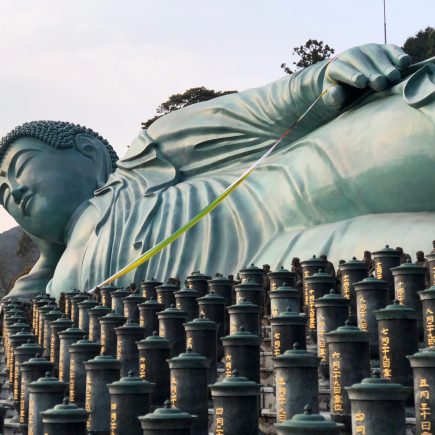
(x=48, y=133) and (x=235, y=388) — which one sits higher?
(x=48, y=133)

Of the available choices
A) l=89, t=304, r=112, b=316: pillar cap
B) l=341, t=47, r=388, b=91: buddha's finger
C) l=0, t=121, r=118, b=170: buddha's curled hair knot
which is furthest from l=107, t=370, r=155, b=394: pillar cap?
l=0, t=121, r=118, b=170: buddha's curled hair knot

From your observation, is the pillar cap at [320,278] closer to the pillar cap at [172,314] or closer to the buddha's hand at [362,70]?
the pillar cap at [172,314]

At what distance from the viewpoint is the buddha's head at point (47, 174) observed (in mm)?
10828

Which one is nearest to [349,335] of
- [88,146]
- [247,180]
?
[247,180]

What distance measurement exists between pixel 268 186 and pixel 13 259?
99.5 ft

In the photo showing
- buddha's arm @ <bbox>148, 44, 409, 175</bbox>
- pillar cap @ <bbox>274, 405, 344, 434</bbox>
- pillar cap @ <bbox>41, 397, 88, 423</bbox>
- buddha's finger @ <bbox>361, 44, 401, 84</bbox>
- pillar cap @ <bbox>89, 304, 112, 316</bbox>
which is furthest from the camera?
buddha's arm @ <bbox>148, 44, 409, 175</bbox>

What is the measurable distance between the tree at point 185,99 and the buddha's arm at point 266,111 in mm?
11003

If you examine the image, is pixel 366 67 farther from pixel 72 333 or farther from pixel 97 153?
pixel 97 153

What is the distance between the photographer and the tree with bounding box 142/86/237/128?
69.7ft

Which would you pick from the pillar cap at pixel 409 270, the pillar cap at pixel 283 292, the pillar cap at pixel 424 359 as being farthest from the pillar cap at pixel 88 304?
the pillar cap at pixel 424 359

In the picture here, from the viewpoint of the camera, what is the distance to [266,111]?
943 cm

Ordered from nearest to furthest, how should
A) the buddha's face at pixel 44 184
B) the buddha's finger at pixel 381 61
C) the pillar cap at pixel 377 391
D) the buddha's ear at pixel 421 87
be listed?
the pillar cap at pixel 377 391 → the buddha's ear at pixel 421 87 → the buddha's finger at pixel 381 61 → the buddha's face at pixel 44 184

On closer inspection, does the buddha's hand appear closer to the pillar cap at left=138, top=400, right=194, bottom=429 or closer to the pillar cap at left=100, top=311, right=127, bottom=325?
the pillar cap at left=100, top=311, right=127, bottom=325

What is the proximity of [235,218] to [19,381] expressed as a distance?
2.78 meters
